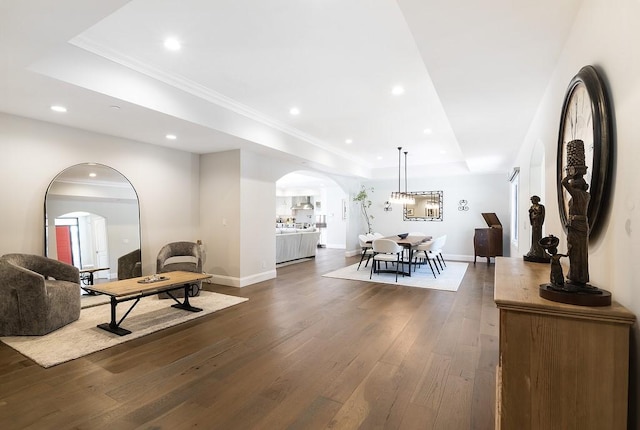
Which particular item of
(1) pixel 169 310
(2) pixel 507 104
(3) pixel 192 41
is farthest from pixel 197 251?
(2) pixel 507 104

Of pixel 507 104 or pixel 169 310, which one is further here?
pixel 169 310

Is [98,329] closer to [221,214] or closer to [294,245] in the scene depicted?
[221,214]

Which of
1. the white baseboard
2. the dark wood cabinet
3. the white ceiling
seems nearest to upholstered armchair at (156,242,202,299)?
the white baseboard

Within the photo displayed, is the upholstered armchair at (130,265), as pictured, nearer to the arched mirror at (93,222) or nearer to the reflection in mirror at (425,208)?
the arched mirror at (93,222)

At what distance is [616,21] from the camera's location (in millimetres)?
1351

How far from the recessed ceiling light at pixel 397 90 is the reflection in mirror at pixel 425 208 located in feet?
19.4

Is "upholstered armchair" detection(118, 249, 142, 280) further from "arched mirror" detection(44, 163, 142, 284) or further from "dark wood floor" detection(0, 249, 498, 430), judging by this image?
"dark wood floor" detection(0, 249, 498, 430)

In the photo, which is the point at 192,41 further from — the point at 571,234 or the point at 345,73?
the point at 571,234

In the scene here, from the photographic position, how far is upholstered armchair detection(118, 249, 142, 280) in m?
4.92

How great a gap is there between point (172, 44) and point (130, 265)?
11.8ft

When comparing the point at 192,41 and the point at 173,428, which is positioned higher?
the point at 192,41

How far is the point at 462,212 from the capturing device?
9328 mm

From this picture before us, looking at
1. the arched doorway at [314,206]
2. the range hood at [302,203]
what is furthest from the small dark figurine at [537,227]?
the range hood at [302,203]

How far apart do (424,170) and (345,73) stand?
6.87 meters
